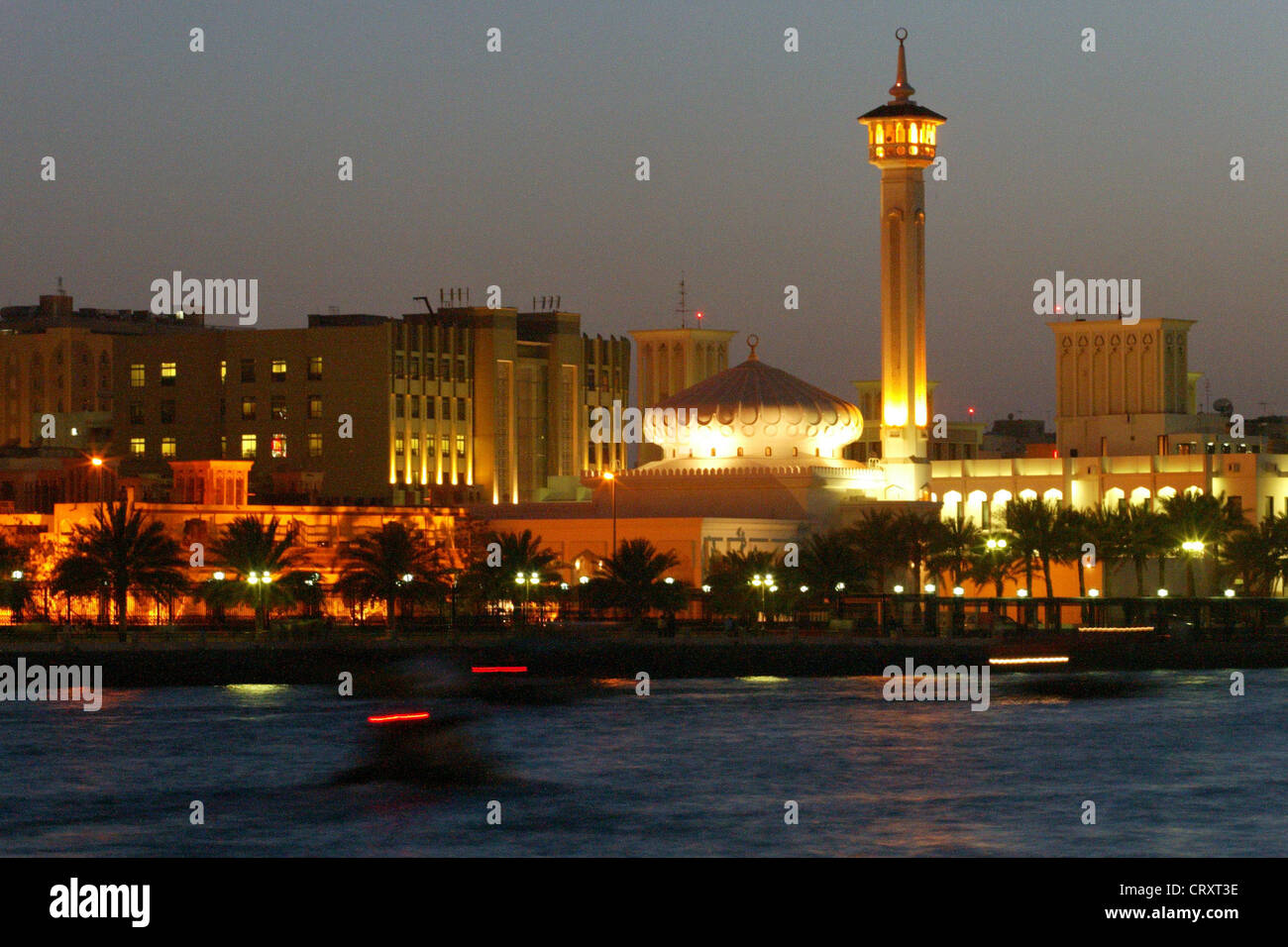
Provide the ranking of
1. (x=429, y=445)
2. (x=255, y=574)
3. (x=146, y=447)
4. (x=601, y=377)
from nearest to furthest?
(x=255, y=574) < (x=429, y=445) < (x=146, y=447) < (x=601, y=377)

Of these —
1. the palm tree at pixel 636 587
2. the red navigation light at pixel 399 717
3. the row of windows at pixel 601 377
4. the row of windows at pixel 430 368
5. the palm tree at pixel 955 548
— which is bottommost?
the red navigation light at pixel 399 717

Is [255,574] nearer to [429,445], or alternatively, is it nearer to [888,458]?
[888,458]

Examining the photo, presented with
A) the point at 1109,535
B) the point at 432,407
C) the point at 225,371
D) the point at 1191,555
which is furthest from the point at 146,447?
the point at 1191,555

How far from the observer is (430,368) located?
14088 cm

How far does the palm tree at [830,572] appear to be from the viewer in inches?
4038

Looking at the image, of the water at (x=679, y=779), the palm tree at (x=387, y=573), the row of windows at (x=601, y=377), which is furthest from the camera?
the row of windows at (x=601, y=377)

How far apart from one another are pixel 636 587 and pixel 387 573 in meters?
9.32

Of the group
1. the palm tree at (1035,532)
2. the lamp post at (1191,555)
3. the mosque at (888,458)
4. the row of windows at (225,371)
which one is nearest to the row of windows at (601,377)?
the row of windows at (225,371)

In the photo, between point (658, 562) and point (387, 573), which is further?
point (658, 562)

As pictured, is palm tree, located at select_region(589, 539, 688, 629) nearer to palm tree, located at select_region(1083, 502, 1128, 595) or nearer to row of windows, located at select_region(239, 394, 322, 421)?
palm tree, located at select_region(1083, 502, 1128, 595)

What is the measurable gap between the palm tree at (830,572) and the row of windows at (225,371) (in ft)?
141

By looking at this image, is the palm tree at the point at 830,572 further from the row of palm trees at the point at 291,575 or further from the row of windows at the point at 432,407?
the row of windows at the point at 432,407

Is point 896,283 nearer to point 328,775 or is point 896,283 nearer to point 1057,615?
point 1057,615

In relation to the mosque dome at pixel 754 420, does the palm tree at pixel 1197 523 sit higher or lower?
lower
